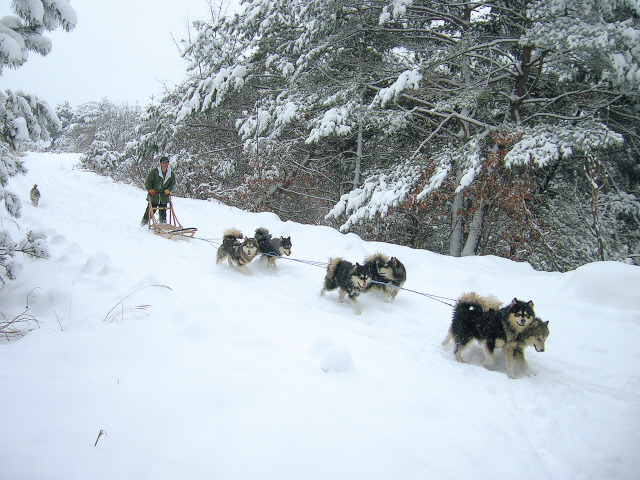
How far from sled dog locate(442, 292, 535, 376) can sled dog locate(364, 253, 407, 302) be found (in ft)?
5.03

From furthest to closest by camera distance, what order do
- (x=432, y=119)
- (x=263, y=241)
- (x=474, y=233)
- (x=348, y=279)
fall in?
1. (x=432, y=119)
2. (x=474, y=233)
3. (x=263, y=241)
4. (x=348, y=279)

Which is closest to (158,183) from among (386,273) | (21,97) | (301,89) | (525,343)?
(21,97)

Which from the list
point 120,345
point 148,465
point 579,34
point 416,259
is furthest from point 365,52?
point 148,465

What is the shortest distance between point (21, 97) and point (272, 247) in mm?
4054

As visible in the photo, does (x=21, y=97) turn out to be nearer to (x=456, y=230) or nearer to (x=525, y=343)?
(x=525, y=343)

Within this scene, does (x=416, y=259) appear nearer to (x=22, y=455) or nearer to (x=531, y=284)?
(x=531, y=284)

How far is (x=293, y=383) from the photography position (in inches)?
109

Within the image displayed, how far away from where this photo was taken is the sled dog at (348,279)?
4.86m

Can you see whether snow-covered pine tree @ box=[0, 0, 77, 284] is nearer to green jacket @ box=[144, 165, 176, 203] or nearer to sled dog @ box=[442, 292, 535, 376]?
green jacket @ box=[144, 165, 176, 203]

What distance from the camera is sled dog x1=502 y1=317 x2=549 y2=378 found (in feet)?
10.9

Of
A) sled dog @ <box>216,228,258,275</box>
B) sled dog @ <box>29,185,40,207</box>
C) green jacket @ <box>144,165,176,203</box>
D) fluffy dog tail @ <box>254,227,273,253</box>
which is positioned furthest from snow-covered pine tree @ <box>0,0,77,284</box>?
sled dog @ <box>29,185,40,207</box>

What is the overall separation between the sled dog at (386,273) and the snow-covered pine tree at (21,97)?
462 centimetres

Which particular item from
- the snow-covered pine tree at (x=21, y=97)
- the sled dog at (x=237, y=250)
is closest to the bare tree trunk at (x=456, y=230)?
the sled dog at (x=237, y=250)

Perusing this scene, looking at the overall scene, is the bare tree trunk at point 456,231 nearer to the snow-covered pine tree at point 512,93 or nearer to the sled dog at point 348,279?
the snow-covered pine tree at point 512,93
